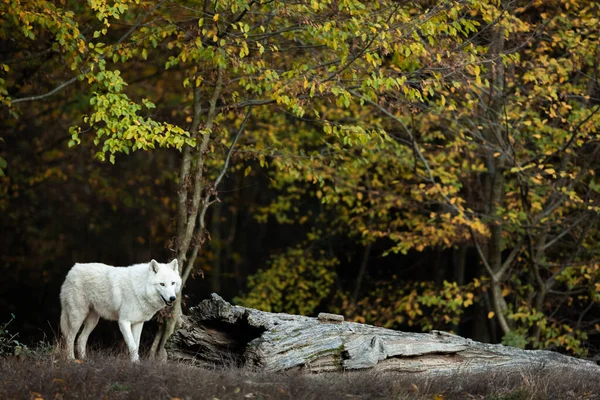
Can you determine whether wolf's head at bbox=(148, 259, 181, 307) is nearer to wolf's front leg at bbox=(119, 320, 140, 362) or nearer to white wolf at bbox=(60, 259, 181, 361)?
white wolf at bbox=(60, 259, 181, 361)

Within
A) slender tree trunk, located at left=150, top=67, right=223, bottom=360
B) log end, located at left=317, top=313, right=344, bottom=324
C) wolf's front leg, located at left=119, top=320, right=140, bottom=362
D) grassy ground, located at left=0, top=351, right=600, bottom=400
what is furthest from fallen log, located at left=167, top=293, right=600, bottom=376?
slender tree trunk, located at left=150, top=67, right=223, bottom=360

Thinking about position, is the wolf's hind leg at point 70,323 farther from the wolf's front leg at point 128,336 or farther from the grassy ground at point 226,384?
the grassy ground at point 226,384

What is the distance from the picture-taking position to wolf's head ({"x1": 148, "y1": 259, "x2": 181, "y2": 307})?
406 inches

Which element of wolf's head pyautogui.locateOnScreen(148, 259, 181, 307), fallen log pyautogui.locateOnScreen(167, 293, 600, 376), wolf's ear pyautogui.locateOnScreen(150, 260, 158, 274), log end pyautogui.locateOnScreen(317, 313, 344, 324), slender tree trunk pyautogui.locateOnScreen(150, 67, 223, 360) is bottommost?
fallen log pyautogui.locateOnScreen(167, 293, 600, 376)

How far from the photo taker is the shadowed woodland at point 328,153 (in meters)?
12.1

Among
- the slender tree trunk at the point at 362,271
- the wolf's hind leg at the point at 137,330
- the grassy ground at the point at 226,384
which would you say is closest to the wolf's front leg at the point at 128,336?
the wolf's hind leg at the point at 137,330

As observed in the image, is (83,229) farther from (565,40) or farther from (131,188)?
(565,40)

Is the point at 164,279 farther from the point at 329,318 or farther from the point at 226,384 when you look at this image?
the point at 226,384

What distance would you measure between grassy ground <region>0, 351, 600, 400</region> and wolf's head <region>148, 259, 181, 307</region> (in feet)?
3.84

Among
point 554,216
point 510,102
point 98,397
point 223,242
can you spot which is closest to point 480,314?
point 554,216

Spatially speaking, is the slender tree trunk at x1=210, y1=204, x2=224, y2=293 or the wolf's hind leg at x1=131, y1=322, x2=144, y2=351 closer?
the wolf's hind leg at x1=131, y1=322, x2=144, y2=351

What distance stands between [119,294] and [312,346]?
2.91m

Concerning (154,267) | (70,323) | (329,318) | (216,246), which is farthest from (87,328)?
(216,246)

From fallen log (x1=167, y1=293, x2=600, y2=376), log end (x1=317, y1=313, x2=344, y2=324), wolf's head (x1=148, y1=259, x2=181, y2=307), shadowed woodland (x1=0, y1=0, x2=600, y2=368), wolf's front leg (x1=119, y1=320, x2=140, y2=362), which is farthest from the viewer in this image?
shadowed woodland (x1=0, y1=0, x2=600, y2=368)
